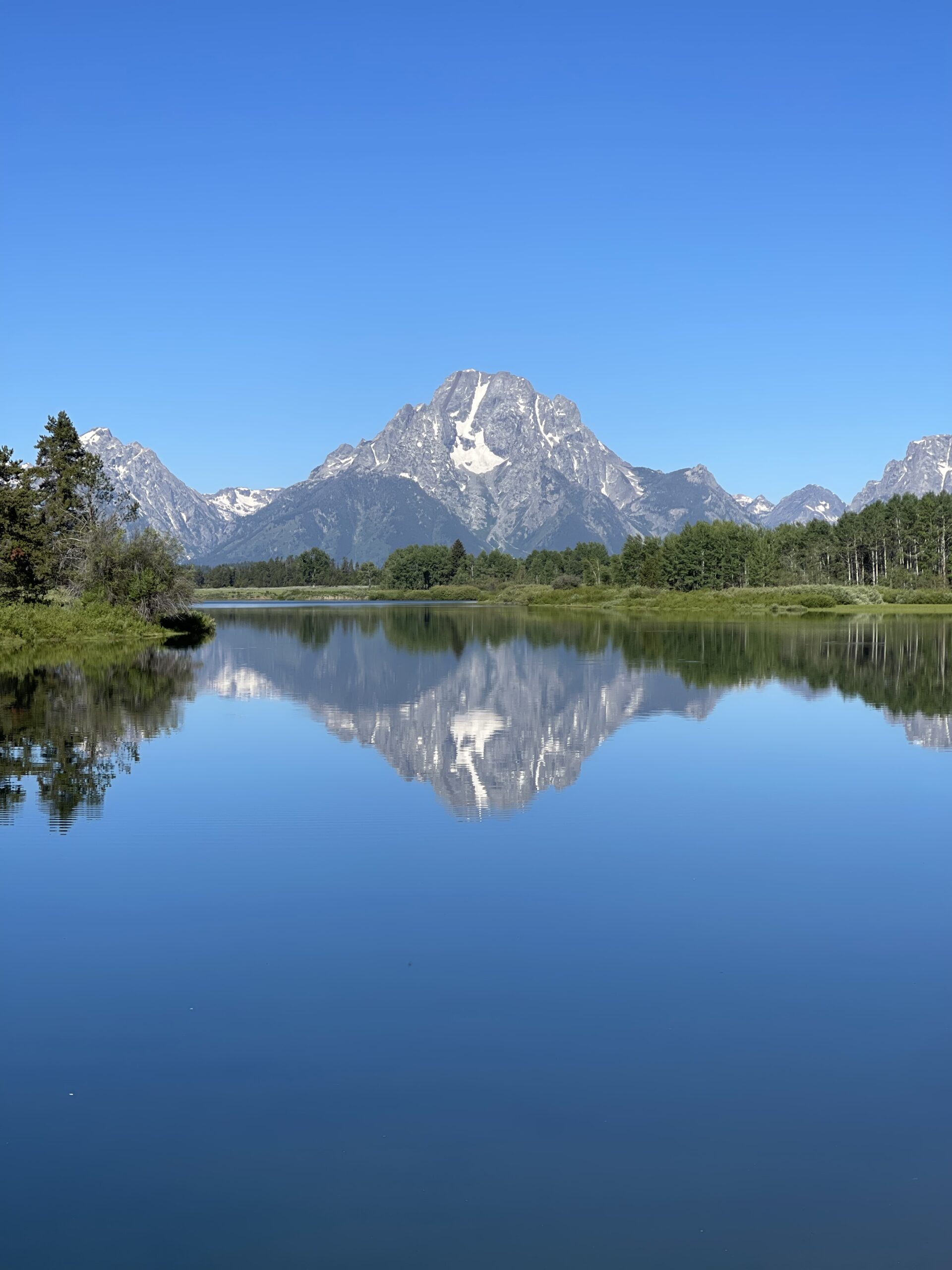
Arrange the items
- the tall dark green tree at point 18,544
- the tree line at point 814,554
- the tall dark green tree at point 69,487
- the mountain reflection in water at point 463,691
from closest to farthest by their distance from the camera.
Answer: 1. the mountain reflection in water at point 463,691
2. the tall dark green tree at point 18,544
3. the tall dark green tree at point 69,487
4. the tree line at point 814,554

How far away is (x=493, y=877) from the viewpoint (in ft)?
47.4

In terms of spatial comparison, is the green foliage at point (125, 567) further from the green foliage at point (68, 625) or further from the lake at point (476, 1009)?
the lake at point (476, 1009)

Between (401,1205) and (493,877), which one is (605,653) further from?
(401,1205)

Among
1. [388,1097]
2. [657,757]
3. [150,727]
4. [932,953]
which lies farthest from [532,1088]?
[150,727]

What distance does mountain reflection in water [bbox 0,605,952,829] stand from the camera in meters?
22.4

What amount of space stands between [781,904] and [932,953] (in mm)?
2061

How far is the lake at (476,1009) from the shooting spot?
269 inches

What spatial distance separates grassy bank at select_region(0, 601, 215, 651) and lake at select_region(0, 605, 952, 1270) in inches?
1455

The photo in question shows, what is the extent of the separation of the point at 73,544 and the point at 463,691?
43173 millimetres

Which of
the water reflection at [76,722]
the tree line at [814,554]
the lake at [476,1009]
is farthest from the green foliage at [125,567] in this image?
the tree line at [814,554]

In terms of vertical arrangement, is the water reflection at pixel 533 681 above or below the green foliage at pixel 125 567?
below

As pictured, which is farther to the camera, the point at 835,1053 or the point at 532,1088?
the point at 835,1053

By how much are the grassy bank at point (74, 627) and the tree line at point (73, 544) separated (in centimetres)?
119

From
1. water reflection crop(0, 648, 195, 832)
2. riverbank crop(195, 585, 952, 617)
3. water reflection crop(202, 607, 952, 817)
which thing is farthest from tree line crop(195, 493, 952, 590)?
water reflection crop(0, 648, 195, 832)
